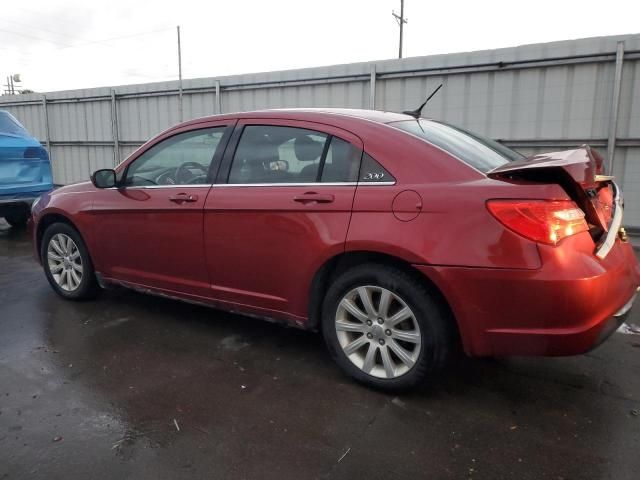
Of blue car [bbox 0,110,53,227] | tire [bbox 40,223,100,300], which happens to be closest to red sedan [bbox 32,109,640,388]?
tire [bbox 40,223,100,300]

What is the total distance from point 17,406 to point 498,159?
304 cm

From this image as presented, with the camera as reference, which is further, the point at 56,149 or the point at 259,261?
the point at 56,149

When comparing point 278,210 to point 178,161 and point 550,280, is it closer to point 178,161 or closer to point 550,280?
point 178,161

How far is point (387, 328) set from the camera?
9.12ft

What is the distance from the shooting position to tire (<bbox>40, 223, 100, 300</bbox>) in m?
4.36

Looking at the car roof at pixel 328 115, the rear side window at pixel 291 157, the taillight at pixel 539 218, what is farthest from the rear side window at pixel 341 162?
the taillight at pixel 539 218

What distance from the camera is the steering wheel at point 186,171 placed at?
3.58 m

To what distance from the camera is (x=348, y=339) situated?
2951mm

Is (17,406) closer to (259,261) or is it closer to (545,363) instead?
(259,261)

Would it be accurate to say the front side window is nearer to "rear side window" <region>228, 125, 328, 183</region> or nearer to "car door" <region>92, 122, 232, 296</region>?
"car door" <region>92, 122, 232, 296</region>

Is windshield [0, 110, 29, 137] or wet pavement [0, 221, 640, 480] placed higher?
windshield [0, 110, 29, 137]

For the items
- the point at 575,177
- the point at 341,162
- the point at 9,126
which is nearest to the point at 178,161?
the point at 341,162

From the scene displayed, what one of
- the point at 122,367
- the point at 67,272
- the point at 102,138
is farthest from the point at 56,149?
the point at 122,367

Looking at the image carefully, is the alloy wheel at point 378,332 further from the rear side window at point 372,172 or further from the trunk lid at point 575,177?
the trunk lid at point 575,177
